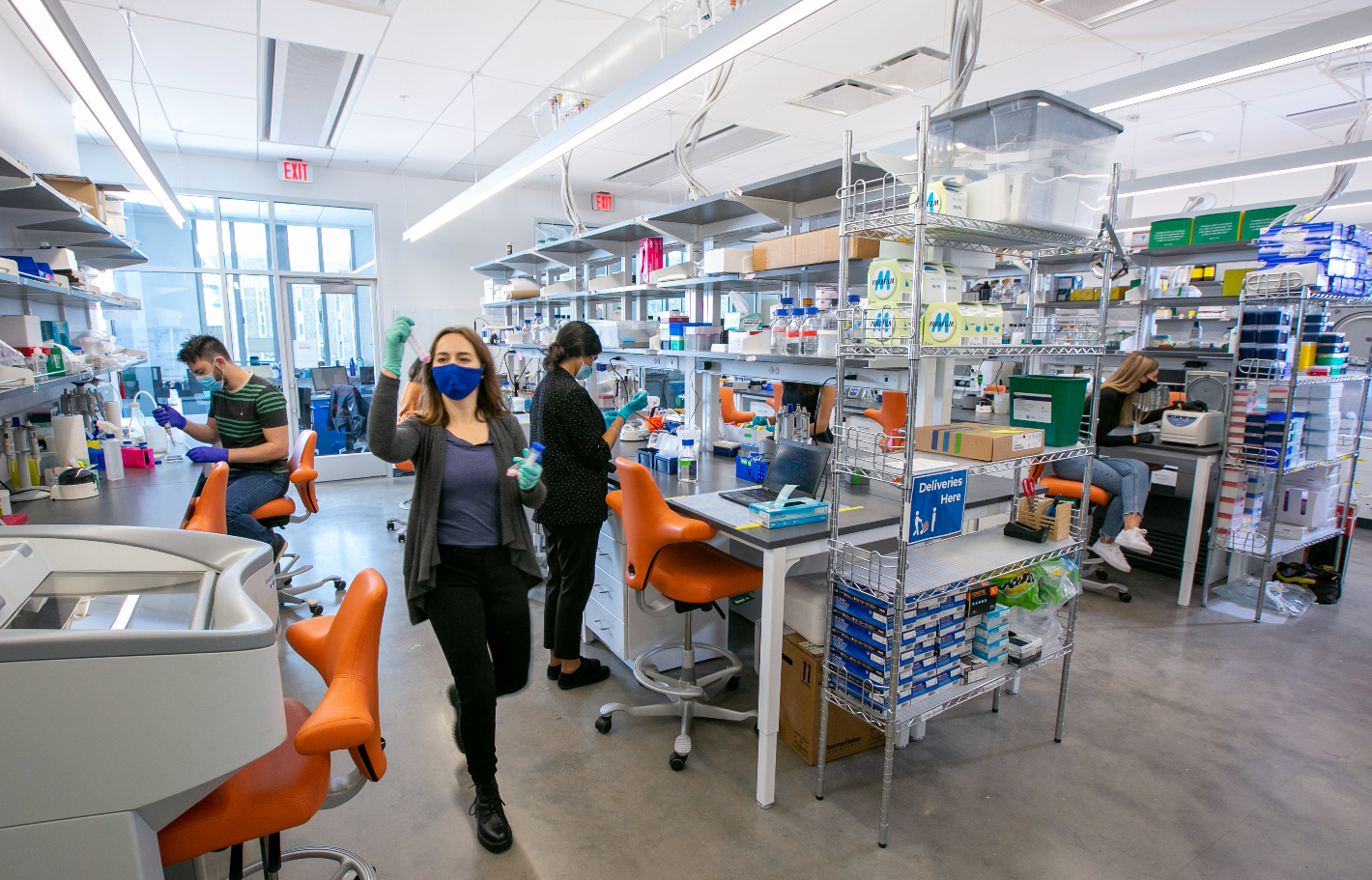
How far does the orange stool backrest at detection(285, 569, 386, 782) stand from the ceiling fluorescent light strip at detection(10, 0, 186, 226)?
1.56 m

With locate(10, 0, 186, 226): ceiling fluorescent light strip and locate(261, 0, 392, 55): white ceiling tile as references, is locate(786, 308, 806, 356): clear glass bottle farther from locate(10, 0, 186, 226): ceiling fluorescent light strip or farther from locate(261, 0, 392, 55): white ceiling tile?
locate(261, 0, 392, 55): white ceiling tile

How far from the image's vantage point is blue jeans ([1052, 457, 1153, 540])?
385cm

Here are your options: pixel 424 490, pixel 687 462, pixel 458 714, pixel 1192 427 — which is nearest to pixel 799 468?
pixel 687 462

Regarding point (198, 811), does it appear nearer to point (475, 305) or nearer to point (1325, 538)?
point (1325, 538)

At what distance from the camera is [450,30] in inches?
148

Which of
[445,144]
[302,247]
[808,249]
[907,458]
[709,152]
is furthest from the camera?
[302,247]

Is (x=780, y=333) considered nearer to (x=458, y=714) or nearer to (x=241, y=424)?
(x=458, y=714)

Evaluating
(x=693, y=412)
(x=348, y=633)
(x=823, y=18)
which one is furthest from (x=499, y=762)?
(x=823, y=18)

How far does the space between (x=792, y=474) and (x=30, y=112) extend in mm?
4463

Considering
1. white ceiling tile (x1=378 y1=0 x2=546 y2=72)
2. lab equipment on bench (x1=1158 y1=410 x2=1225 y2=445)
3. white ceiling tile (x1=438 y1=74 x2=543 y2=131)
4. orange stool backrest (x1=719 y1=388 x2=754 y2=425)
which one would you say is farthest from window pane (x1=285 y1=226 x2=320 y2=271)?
lab equipment on bench (x1=1158 y1=410 x2=1225 y2=445)

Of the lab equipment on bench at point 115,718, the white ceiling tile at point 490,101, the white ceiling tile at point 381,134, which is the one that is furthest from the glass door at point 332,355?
the lab equipment on bench at point 115,718

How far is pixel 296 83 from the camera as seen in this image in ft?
14.6

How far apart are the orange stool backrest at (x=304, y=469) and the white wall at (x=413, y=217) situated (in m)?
3.69

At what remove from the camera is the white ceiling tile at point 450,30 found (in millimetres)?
3504
